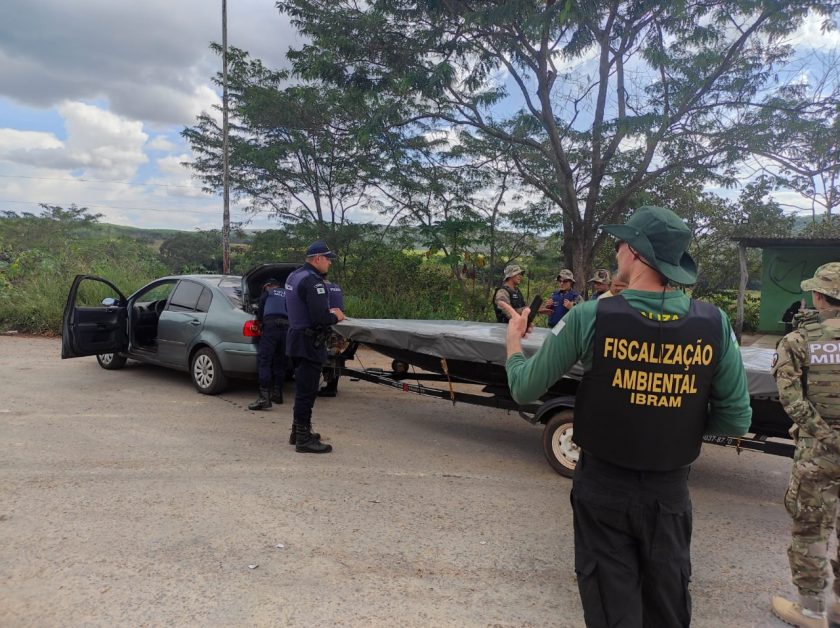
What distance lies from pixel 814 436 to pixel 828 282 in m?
0.73

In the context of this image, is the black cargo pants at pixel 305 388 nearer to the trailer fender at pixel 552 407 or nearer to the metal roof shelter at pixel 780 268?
the trailer fender at pixel 552 407

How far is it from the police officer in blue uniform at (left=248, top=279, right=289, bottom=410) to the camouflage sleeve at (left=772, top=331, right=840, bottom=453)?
15.7 ft

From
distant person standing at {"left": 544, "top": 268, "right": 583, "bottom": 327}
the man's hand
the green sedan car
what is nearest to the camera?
the man's hand

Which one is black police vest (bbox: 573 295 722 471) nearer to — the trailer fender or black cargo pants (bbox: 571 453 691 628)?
black cargo pants (bbox: 571 453 691 628)

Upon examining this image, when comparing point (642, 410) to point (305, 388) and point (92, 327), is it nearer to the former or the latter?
point (305, 388)

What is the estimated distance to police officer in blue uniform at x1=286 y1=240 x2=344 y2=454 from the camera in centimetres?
493

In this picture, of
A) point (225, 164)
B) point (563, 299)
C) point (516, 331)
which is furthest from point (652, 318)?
point (225, 164)

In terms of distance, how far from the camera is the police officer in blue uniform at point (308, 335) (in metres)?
4.93

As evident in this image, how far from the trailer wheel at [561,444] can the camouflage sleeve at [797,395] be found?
1.93 metres

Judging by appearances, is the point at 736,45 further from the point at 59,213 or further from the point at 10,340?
the point at 59,213

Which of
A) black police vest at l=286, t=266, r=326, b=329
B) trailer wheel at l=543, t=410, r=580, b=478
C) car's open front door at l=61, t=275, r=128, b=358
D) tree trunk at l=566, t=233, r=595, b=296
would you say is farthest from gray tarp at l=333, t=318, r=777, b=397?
tree trunk at l=566, t=233, r=595, b=296

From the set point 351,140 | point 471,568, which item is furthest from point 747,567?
point 351,140

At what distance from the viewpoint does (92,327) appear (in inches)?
284

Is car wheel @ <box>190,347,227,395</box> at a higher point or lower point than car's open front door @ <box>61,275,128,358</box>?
lower
